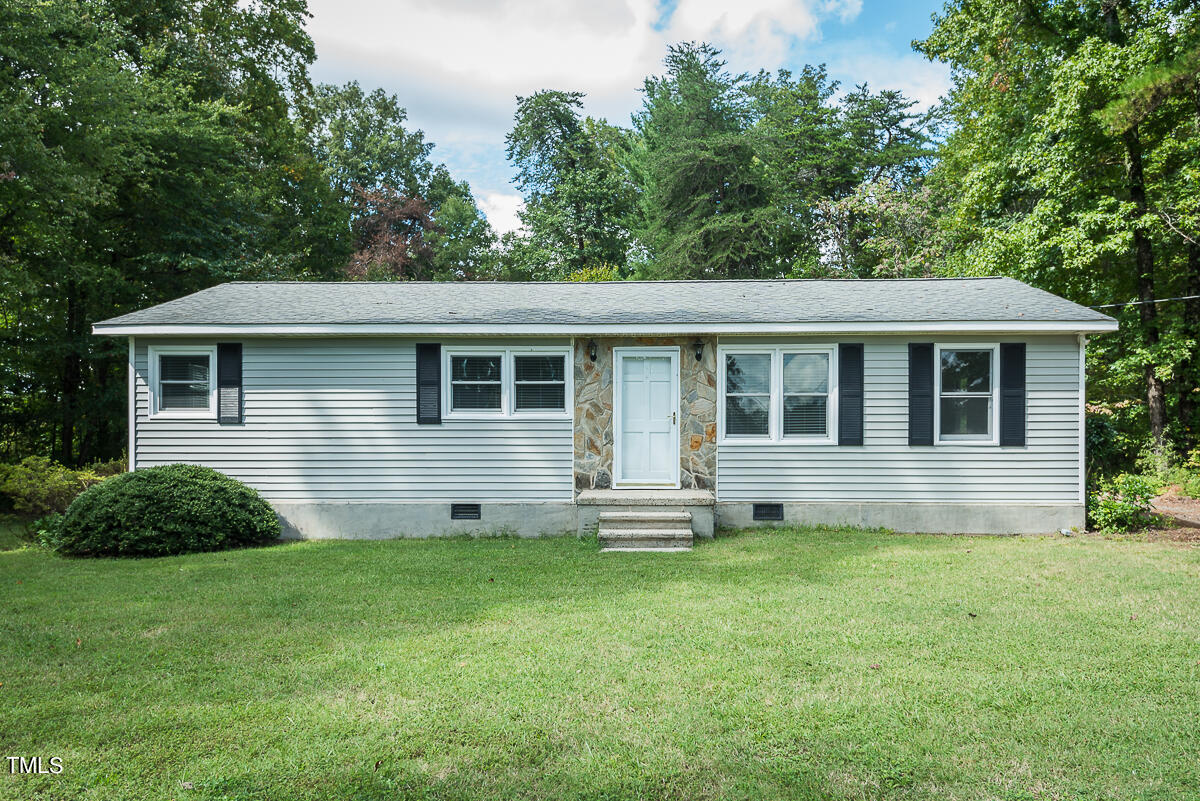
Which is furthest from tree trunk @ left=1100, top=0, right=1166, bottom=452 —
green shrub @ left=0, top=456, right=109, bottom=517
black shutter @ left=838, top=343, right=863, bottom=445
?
green shrub @ left=0, top=456, right=109, bottom=517

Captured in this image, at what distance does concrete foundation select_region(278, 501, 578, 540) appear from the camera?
9.21 m

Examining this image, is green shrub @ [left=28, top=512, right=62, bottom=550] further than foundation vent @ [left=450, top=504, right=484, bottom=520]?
No

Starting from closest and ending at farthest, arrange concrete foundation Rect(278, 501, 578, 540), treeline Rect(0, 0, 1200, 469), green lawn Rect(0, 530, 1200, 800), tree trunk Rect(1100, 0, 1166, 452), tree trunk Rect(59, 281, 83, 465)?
green lawn Rect(0, 530, 1200, 800), concrete foundation Rect(278, 501, 578, 540), treeline Rect(0, 0, 1200, 469), tree trunk Rect(1100, 0, 1166, 452), tree trunk Rect(59, 281, 83, 465)

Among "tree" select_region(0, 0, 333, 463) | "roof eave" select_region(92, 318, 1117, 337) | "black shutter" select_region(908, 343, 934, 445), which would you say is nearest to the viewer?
"roof eave" select_region(92, 318, 1117, 337)

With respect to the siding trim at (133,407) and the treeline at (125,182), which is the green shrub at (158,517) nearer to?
the siding trim at (133,407)

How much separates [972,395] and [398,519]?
8.05 metres

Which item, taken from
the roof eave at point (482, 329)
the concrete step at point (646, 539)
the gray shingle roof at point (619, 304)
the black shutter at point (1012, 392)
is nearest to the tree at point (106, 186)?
the gray shingle roof at point (619, 304)

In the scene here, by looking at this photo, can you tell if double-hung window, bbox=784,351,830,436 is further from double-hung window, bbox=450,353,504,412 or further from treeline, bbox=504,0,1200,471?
treeline, bbox=504,0,1200,471

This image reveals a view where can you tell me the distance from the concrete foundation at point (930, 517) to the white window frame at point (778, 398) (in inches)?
35.9

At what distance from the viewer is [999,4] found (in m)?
13.6

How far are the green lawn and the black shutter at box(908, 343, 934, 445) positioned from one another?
2505mm

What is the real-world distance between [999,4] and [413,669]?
1654cm

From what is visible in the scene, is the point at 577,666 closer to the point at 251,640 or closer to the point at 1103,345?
the point at 251,640

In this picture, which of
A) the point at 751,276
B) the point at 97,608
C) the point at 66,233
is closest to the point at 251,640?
the point at 97,608
